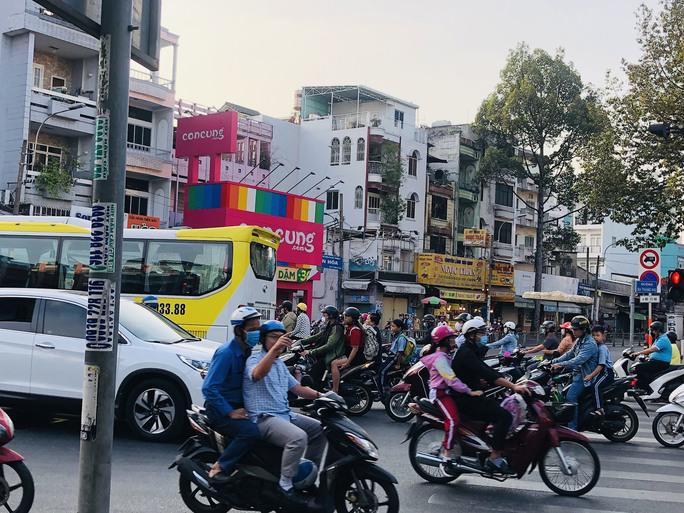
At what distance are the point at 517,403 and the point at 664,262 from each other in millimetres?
72990

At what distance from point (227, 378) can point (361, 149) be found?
149 ft

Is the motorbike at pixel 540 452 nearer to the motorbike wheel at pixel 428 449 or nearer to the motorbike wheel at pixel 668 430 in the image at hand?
the motorbike wheel at pixel 428 449

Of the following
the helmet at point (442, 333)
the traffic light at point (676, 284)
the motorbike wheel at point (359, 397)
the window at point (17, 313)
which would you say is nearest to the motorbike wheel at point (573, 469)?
the helmet at point (442, 333)

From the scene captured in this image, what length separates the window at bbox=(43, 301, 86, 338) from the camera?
32.8 feet

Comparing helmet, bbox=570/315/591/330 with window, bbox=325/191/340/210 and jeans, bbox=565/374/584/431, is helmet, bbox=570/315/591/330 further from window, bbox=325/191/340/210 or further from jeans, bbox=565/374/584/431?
window, bbox=325/191/340/210

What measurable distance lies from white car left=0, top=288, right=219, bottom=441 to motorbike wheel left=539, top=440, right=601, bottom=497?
4.01m

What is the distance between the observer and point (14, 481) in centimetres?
609

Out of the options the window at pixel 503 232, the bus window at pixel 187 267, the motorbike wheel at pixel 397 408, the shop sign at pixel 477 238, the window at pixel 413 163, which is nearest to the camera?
the motorbike wheel at pixel 397 408

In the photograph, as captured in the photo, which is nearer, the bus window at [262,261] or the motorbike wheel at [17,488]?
the motorbike wheel at [17,488]

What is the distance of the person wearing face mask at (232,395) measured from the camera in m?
6.19

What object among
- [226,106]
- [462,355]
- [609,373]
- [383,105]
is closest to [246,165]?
[226,106]

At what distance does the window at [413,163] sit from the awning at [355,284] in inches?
350

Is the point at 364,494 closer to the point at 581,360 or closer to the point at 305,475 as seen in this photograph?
the point at 305,475

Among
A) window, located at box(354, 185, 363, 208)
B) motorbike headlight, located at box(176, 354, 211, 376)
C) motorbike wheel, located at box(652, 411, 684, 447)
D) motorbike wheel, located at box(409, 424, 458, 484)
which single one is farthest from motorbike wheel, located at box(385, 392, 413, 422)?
window, located at box(354, 185, 363, 208)
